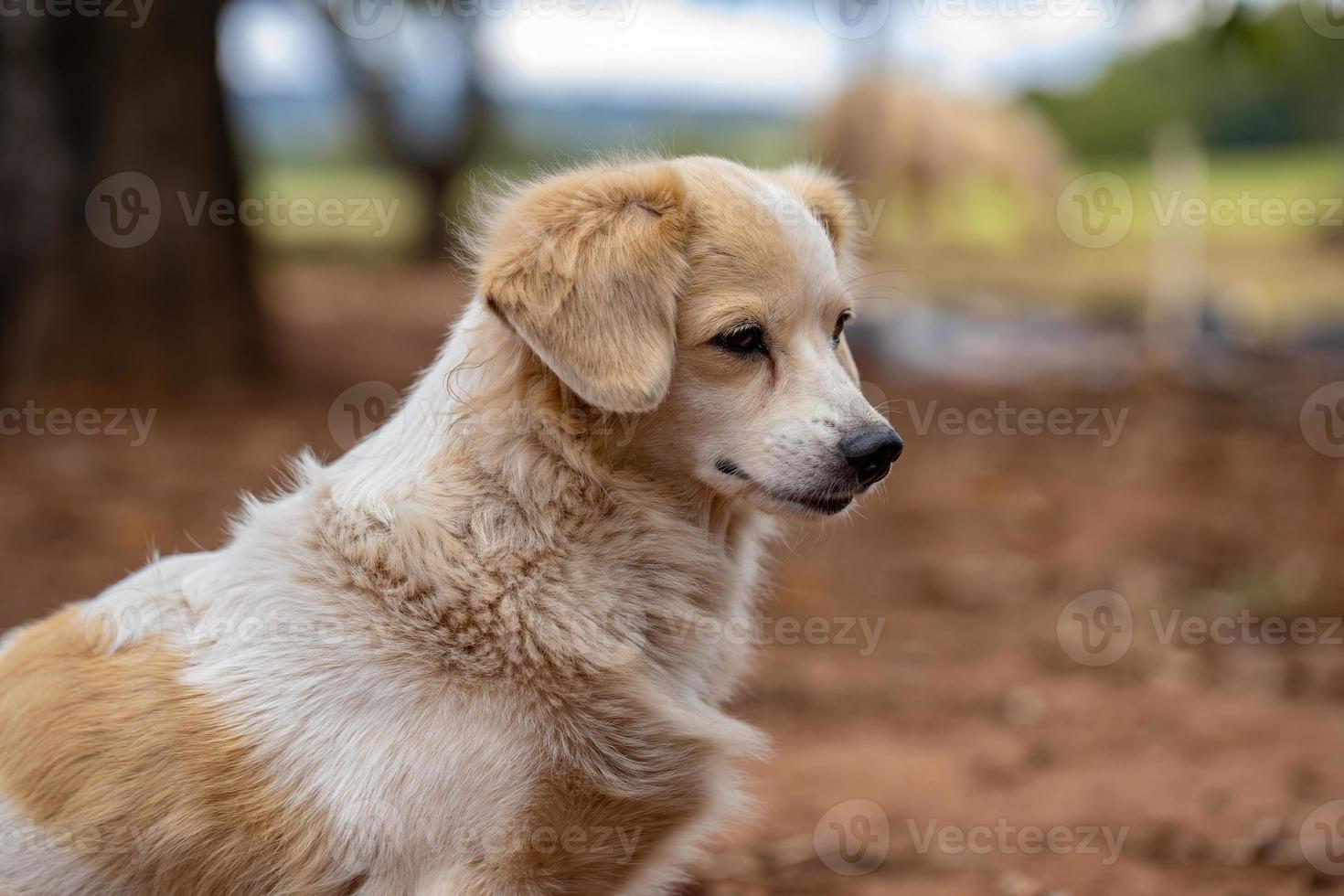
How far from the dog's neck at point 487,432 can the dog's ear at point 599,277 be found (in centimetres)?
12

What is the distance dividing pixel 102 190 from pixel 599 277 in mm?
7421

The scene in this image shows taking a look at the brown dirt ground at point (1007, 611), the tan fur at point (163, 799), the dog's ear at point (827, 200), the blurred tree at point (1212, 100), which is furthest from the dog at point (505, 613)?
the blurred tree at point (1212, 100)

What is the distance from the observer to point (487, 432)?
290cm

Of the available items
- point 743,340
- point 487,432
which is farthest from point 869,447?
point 487,432

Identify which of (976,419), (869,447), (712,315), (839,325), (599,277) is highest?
(599,277)

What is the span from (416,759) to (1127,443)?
28.9 ft

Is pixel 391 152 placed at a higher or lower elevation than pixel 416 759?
lower

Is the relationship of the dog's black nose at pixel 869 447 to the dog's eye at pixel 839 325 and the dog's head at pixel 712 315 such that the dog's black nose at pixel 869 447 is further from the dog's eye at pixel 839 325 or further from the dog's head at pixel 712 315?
the dog's eye at pixel 839 325

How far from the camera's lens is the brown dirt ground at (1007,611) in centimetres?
472

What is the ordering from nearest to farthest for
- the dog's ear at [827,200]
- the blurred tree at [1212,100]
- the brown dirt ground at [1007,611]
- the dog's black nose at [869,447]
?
the dog's black nose at [869,447], the dog's ear at [827,200], the brown dirt ground at [1007,611], the blurred tree at [1212,100]

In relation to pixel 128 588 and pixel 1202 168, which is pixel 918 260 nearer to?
pixel 1202 168

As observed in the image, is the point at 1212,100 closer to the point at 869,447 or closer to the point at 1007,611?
the point at 1007,611

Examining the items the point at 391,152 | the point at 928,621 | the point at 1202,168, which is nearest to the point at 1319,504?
the point at 928,621

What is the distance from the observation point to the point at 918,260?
63.1 ft
